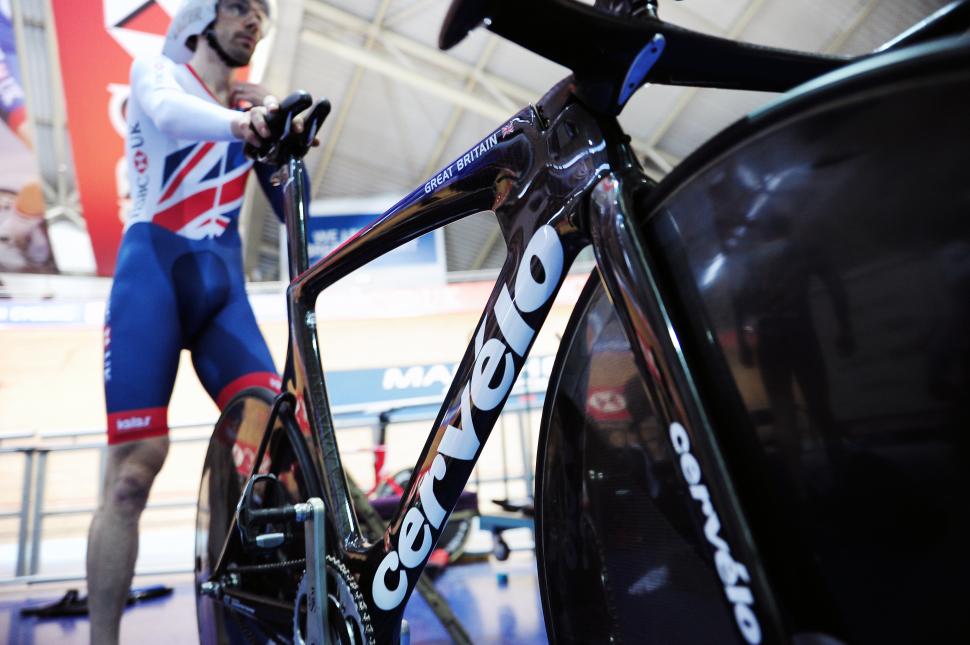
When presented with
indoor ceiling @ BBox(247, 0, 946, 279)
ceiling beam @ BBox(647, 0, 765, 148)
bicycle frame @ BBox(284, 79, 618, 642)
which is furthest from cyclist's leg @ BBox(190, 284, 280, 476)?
ceiling beam @ BBox(647, 0, 765, 148)

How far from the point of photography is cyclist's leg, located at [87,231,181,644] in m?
1.53

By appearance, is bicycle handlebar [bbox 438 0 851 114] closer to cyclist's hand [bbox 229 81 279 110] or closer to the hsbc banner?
cyclist's hand [bbox 229 81 279 110]

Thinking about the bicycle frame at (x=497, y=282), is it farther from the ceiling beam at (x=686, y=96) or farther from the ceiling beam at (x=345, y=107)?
the ceiling beam at (x=345, y=107)

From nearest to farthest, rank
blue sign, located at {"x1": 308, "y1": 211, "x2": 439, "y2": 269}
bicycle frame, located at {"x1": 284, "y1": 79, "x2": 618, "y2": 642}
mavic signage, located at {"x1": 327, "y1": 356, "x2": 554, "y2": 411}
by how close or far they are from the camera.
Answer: bicycle frame, located at {"x1": 284, "y1": 79, "x2": 618, "y2": 642} → mavic signage, located at {"x1": 327, "y1": 356, "x2": 554, "y2": 411} → blue sign, located at {"x1": 308, "y1": 211, "x2": 439, "y2": 269}

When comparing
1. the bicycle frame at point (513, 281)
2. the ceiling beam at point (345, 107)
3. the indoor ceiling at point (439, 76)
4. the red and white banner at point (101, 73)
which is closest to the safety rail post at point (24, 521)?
the red and white banner at point (101, 73)

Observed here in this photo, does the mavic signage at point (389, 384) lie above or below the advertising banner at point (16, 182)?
below

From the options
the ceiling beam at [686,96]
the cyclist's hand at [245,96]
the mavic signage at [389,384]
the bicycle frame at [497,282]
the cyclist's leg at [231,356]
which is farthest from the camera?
the ceiling beam at [686,96]

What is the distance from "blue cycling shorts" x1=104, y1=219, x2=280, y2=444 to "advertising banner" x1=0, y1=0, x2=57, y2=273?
15.0 ft

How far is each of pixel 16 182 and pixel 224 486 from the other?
5931 millimetres

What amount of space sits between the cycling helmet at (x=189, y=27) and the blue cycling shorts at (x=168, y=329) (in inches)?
20.0

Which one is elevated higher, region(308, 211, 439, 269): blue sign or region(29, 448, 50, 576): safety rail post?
region(308, 211, 439, 269): blue sign

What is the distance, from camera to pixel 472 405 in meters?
0.86

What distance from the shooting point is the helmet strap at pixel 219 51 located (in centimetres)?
190

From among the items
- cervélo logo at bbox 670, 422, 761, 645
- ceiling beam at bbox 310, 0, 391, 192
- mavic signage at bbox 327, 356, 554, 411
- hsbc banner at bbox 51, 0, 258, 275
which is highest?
ceiling beam at bbox 310, 0, 391, 192
